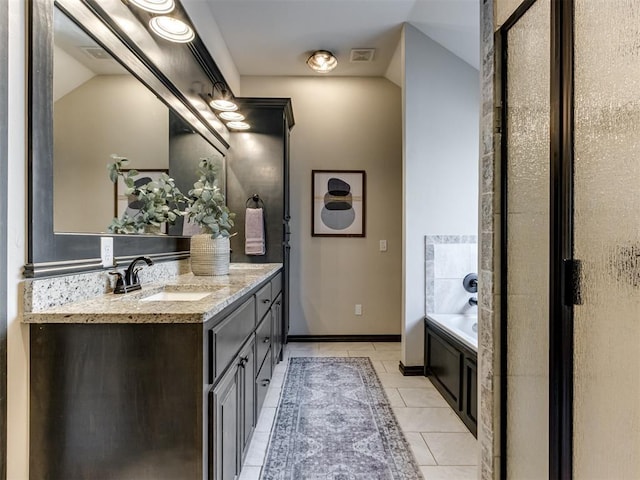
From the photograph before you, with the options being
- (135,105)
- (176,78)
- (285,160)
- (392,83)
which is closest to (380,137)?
(392,83)

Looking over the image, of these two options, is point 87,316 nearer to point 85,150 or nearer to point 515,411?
point 85,150

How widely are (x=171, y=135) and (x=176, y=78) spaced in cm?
39

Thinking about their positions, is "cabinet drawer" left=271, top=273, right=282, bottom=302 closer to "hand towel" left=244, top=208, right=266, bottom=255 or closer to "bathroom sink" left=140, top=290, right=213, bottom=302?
"hand towel" left=244, top=208, right=266, bottom=255

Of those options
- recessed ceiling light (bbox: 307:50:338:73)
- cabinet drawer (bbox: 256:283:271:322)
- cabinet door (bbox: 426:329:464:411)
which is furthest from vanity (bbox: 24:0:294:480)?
recessed ceiling light (bbox: 307:50:338:73)

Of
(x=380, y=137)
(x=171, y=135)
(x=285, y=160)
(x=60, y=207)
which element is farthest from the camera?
(x=380, y=137)

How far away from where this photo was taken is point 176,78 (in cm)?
219

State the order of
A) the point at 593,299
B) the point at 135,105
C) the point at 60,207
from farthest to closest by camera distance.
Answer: the point at 135,105
the point at 60,207
the point at 593,299

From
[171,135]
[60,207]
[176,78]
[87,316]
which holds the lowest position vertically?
[87,316]

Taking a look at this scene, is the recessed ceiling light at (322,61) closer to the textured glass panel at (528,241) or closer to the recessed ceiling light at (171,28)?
the recessed ceiling light at (171,28)

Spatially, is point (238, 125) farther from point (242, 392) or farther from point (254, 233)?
point (242, 392)

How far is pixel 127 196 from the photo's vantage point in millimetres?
1682

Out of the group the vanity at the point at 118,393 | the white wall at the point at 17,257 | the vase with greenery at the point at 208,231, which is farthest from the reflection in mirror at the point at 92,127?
the vanity at the point at 118,393

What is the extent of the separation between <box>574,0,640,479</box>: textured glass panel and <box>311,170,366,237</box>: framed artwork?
9.45ft

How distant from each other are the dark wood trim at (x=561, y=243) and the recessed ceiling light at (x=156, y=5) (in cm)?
155
